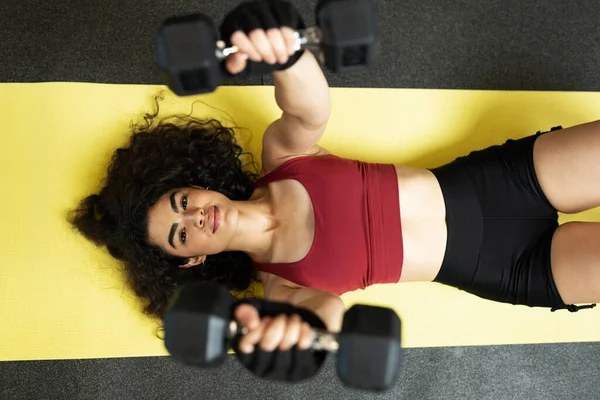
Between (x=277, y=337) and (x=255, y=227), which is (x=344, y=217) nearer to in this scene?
(x=255, y=227)

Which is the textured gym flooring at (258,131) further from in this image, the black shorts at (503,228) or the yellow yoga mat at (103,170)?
the black shorts at (503,228)

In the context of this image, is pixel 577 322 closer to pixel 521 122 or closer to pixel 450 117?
pixel 521 122

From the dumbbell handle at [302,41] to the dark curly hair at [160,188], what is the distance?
1.53ft

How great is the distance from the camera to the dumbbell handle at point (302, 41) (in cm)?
89

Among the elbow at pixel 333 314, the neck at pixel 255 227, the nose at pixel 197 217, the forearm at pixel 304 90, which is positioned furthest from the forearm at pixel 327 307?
the forearm at pixel 304 90

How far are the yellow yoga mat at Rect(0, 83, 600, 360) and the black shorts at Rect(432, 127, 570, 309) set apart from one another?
8.1 inches

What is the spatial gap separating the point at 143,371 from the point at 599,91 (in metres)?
1.68

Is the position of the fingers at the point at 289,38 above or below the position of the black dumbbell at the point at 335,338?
above

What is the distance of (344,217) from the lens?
125 centimetres

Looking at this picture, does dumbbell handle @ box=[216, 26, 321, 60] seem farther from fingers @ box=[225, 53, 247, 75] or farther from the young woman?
the young woman

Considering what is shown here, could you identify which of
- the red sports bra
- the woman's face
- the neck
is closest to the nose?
the woman's face

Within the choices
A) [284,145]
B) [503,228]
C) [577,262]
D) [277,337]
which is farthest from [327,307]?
[577,262]

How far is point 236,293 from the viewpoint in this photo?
1502 millimetres

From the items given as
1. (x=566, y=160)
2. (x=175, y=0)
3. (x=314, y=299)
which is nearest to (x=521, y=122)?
(x=566, y=160)
